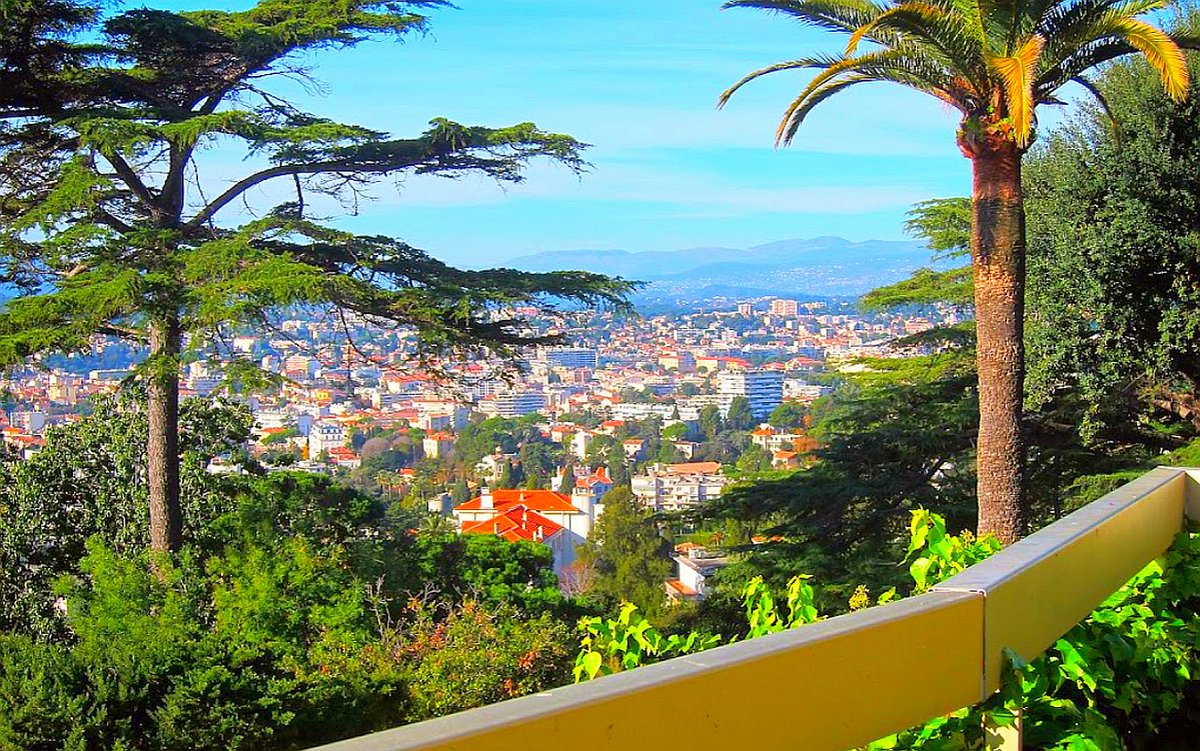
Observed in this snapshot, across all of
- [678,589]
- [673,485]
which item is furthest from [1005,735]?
[673,485]

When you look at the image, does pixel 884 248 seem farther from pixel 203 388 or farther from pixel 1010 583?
pixel 1010 583

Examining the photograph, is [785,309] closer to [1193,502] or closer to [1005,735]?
[1193,502]

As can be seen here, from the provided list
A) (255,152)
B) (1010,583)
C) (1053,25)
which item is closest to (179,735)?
(1010,583)

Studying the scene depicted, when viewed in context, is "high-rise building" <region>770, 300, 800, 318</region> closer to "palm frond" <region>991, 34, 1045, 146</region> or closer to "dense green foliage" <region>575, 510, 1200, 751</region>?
"palm frond" <region>991, 34, 1045, 146</region>

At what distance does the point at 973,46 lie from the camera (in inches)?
430

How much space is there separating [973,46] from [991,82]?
0.35 m

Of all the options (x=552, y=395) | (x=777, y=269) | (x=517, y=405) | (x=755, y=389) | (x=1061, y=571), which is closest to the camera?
(x=1061, y=571)

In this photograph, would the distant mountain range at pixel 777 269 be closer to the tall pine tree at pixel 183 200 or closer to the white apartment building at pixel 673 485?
the white apartment building at pixel 673 485

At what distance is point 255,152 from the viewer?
18781 mm

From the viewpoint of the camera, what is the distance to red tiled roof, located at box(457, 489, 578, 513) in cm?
3177

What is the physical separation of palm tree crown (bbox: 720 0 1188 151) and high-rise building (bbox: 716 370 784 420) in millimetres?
39238

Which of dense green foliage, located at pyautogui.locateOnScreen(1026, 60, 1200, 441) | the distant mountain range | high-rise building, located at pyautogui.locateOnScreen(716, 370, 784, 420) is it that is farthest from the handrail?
the distant mountain range

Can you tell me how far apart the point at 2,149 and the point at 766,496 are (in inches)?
496

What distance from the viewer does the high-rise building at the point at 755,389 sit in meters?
51.2
